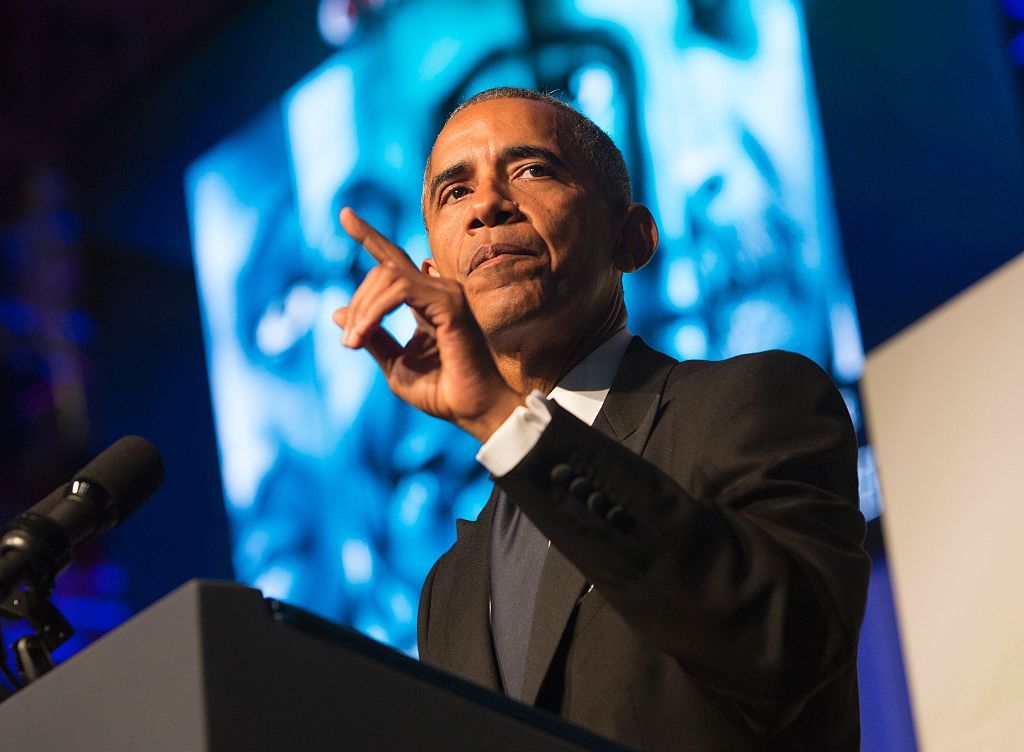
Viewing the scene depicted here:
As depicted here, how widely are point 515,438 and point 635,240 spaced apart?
0.91 m

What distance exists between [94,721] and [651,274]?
3.03 metres

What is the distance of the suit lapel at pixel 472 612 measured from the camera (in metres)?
1.56

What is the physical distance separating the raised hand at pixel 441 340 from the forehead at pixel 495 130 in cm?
70

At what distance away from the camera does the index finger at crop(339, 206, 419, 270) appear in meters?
1.21

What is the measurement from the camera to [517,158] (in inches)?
74.0

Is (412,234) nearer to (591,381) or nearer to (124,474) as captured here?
(591,381)

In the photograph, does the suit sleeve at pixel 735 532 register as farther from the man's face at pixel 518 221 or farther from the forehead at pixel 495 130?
the forehead at pixel 495 130

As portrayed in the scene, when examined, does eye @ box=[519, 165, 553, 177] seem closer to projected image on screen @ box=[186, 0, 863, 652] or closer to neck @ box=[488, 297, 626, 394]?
neck @ box=[488, 297, 626, 394]

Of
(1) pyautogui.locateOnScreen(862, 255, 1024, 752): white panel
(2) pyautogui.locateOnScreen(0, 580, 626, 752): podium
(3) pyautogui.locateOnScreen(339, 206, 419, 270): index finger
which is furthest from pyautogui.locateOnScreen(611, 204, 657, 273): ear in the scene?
(2) pyautogui.locateOnScreen(0, 580, 626, 752): podium

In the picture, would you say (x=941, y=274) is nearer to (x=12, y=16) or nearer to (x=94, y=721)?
(x=94, y=721)

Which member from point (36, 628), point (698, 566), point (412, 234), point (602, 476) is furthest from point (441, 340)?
point (412, 234)

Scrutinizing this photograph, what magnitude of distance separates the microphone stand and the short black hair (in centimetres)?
98

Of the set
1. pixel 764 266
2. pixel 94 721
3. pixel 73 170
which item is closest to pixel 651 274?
pixel 764 266

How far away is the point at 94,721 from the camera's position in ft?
2.77
